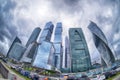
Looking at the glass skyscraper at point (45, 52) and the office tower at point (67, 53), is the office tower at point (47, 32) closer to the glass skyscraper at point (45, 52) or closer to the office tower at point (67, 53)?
the glass skyscraper at point (45, 52)

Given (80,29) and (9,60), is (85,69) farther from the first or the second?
(9,60)

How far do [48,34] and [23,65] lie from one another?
5.72 meters

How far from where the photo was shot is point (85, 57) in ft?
105

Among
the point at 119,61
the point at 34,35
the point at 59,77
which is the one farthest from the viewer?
the point at 34,35

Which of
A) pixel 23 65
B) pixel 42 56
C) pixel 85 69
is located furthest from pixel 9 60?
pixel 85 69

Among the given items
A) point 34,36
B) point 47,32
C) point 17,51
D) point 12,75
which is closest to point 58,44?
point 47,32

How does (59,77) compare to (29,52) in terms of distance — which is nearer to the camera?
(59,77)

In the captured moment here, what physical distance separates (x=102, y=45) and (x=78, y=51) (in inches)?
129

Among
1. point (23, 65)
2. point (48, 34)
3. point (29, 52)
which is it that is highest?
point (48, 34)

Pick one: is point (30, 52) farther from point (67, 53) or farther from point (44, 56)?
point (67, 53)

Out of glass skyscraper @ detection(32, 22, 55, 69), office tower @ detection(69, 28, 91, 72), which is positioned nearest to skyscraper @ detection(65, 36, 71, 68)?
office tower @ detection(69, 28, 91, 72)

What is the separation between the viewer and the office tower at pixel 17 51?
32.2m

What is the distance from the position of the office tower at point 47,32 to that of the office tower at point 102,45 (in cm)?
504

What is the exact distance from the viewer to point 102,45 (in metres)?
33.4
